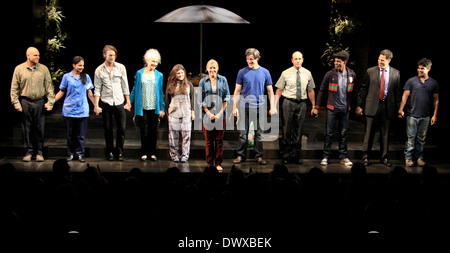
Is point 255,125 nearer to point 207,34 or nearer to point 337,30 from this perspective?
point 337,30

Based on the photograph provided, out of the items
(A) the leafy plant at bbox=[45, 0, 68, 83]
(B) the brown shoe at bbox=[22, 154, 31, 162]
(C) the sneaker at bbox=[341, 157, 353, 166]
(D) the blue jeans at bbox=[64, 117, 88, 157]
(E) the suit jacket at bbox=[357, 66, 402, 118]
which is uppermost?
(A) the leafy plant at bbox=[45, 0, 68, 83]

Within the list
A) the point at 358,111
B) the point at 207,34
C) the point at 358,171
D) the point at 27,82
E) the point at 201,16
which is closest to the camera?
the point at 358,171

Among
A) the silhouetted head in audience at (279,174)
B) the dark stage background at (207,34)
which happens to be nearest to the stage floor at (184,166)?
the silhouetted head in audience at (279,174)

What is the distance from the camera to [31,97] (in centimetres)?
814

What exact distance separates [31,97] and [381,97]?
4895mm

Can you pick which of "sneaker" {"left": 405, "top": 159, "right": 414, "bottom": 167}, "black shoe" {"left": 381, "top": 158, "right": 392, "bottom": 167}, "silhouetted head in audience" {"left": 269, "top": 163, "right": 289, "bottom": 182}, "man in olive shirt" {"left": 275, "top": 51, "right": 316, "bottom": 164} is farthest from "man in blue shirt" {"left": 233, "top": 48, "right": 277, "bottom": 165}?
"silhouetted head in audience" {"left": 269, "top": 163, "right": 289, "bottom": 182}

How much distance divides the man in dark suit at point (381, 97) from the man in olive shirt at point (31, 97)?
4.43m

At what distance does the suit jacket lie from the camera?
845 cm

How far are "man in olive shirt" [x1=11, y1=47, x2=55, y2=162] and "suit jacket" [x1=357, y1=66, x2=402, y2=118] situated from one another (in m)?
4.44

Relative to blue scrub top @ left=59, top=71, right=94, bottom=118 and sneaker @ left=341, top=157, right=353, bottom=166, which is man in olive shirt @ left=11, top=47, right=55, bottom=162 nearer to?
blue scrub top @ left=59, top=71, right=94, bottom=118

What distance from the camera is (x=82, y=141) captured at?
8312 millimetres

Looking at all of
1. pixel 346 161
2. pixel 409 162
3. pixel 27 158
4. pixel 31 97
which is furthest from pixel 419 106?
pixel 27 158
